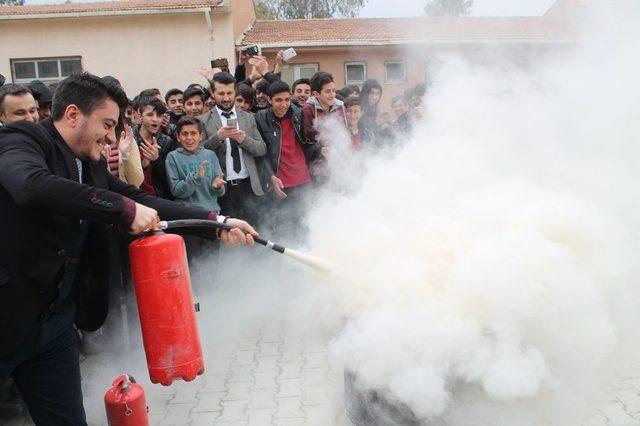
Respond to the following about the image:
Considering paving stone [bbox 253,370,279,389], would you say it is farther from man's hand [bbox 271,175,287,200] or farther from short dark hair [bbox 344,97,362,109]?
short dark hair [bbox 344,97,362,109]

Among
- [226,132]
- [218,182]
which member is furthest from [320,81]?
[218,182]

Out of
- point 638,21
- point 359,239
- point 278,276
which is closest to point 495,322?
point 359,239

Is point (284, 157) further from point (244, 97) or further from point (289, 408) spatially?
point (289, 408)

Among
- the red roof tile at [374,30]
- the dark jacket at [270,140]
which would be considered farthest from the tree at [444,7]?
the dark jacket at [270,140]

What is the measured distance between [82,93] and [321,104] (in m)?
3.70

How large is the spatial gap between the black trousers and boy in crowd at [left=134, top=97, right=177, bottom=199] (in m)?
0.67

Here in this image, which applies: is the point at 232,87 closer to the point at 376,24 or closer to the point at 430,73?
the point at 430,73

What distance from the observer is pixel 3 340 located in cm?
214

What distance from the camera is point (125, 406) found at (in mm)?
2773

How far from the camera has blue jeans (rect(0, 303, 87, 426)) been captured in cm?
229

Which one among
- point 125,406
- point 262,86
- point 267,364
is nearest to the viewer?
point 125,406

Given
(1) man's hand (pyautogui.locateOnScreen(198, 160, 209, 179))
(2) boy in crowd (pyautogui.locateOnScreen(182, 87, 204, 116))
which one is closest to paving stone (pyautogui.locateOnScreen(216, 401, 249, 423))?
(1) man's hand (pyautogui.locateOnScreen(198, 160, 209, 179))

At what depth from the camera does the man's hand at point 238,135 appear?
5.00 metres

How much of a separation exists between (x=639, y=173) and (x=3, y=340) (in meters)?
3.78
